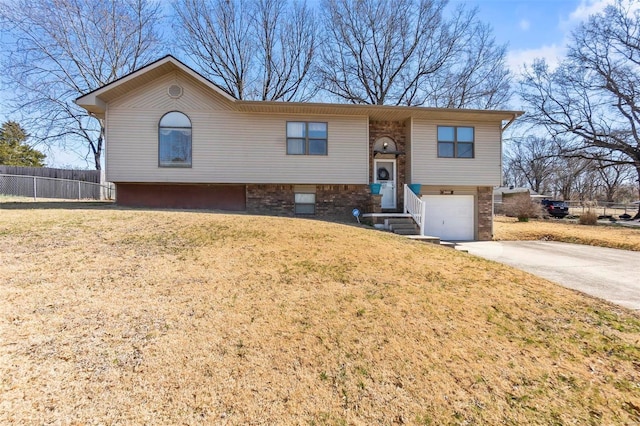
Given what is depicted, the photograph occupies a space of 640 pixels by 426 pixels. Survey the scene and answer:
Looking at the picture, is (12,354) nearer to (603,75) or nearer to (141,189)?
(141,189)

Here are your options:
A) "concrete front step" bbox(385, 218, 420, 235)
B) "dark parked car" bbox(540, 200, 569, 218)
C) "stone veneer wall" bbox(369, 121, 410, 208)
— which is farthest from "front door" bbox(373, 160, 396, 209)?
"dark parked car" bbox(540, 200, 569, 218)

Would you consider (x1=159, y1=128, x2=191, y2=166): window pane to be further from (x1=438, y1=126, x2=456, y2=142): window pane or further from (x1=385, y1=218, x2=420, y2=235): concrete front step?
(x1=438, y1=126, x2=456, y2=142): window pane

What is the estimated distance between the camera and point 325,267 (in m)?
4.98

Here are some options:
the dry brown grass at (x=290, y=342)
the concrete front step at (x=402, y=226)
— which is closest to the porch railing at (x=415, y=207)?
the concrete front step at (x=402, y=226)

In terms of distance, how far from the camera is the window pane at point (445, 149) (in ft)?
38.4

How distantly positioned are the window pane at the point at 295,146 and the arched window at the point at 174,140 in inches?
138

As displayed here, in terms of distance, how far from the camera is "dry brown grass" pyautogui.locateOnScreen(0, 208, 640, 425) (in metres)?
2.27

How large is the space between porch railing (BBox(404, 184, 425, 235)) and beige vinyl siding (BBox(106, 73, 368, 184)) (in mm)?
1702

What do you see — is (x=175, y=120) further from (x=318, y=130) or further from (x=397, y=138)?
(x=397, y=138)

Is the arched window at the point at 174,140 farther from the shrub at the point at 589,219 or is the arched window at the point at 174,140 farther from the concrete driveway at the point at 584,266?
the shrub at the point at 589,219

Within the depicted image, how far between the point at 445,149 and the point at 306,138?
17.7 feet

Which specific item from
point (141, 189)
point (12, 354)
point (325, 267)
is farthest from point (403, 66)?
point (12, 354)

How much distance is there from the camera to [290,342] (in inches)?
118

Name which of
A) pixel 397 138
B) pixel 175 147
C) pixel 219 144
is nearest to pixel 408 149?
pixel 397 138
